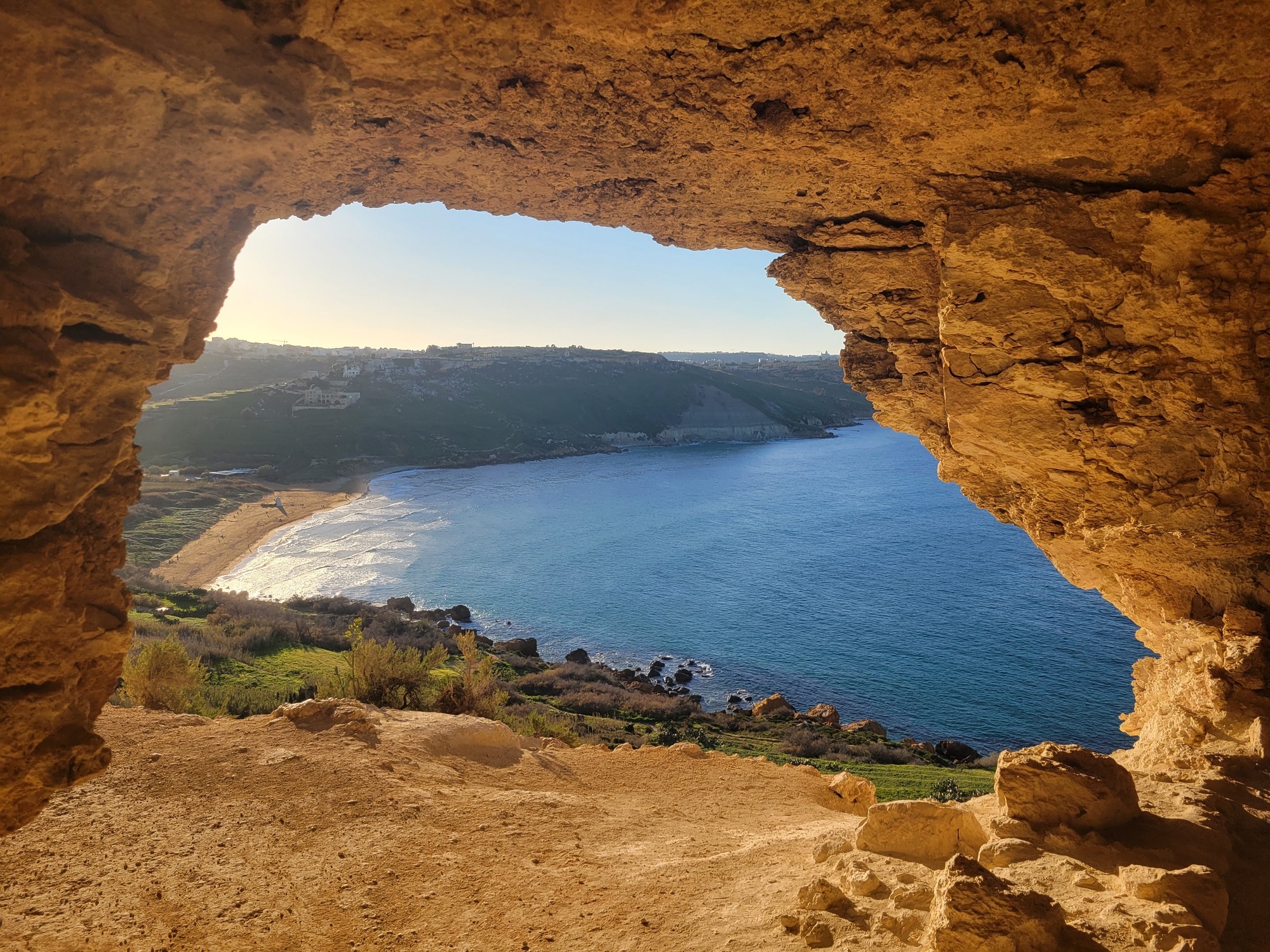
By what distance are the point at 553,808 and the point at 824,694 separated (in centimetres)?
1917

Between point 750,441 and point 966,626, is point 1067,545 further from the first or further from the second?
point 750,441

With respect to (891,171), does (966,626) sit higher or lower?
lower

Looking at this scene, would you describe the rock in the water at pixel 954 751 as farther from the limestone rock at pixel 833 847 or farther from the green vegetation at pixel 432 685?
the limestone rock at pixel 833 847

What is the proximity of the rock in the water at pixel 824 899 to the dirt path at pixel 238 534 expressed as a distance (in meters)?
36.3

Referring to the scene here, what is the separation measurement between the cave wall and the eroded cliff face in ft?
0.07

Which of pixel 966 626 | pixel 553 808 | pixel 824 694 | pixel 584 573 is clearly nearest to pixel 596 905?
pixel 553 808

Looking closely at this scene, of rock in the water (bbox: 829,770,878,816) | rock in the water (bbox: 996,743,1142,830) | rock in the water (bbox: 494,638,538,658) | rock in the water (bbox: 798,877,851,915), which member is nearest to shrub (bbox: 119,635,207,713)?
rock in the water (bbox: 829,770,878,816)

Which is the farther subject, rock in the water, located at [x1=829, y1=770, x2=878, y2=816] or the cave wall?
rock in the water, located at [x1=829, y1=770, x2=878, y2=816]

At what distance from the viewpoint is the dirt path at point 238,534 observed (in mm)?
36469

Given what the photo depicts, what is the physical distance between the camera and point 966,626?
3288cm

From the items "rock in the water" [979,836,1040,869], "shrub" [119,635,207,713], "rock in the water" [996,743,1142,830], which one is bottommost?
"shrub" [119,635,207,713]

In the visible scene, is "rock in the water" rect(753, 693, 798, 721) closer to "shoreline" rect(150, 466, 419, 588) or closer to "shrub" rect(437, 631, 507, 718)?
"shrub" rect(437, 631, 507, 718)

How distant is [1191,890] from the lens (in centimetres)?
438

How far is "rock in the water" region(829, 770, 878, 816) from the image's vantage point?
9.70 m
